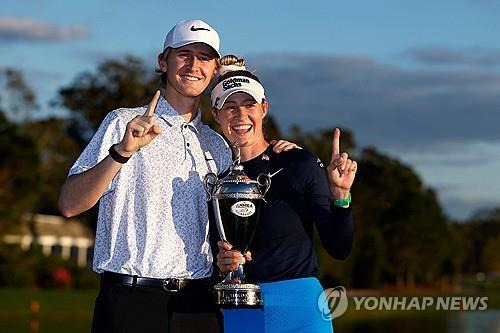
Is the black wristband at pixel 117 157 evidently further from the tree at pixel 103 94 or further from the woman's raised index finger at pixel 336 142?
the tree at pixel 103 94

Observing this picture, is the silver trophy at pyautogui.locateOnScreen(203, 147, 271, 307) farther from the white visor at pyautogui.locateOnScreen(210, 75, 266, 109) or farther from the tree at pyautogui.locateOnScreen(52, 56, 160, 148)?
the tree at pyautogui.locateOnScreen(52, 56, 160, 148)

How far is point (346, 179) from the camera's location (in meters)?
5.03

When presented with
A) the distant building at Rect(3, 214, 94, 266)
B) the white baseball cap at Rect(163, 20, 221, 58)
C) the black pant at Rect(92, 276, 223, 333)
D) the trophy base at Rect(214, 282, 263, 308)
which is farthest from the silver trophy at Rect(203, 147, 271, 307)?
the distant building at Rect(3, 214, 94, 266)

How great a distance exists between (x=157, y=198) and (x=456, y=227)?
137 m

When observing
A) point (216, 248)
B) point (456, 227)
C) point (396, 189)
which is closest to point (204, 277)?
point (216, 248)

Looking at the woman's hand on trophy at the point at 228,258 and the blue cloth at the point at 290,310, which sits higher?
the woman's hand on trophy at the point at 228,258

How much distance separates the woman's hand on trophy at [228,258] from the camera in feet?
16.0

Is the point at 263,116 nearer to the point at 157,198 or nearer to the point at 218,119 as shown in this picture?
the point at 218,119

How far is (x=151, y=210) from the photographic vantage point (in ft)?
16.0

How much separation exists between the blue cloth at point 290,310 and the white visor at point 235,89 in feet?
3.20

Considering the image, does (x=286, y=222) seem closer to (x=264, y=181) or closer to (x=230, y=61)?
(x=264, y=181)

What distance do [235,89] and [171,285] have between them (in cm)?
106

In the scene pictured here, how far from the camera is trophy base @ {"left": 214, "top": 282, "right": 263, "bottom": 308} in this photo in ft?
15.8

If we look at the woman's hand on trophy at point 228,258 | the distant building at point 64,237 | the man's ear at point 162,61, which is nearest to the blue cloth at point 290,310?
the woman's hand on trophy at point 228,258
